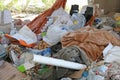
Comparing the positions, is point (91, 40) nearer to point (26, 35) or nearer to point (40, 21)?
point (26, 35)

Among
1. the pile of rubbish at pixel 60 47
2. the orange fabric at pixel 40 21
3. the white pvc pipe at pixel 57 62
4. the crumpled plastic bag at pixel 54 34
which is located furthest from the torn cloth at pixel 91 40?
the orange fabric at pixel 40 21

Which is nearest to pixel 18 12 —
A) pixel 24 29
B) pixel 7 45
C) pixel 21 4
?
pixel 21 4

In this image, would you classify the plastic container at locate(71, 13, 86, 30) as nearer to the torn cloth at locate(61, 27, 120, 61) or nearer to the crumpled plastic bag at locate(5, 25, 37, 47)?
the torn cloth at locate(61, 27, 120, 61)

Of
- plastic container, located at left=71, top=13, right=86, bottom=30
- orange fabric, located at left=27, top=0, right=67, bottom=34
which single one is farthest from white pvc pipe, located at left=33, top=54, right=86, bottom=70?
orange fabric, located at left=27, top=0, right=67, bottom=34

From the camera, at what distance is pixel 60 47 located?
10.4 ft

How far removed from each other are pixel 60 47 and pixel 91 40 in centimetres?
46

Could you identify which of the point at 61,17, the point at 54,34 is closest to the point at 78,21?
the point at 61,17

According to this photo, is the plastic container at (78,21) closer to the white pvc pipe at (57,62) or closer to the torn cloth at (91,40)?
the torn cloth at (91,40)

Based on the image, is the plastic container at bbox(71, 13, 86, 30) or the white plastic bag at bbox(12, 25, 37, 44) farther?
the plastic container at bbox(71, 13, 86, 30)

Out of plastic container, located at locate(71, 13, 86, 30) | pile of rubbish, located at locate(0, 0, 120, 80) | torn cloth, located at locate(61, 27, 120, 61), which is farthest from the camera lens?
plastic container, located at locate(71, 13, 86, 30)

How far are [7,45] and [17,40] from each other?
148mm

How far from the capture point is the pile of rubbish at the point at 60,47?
247 centimetres

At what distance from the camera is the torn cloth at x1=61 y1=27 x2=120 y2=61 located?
2.77 metres

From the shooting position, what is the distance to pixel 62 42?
304 cm
